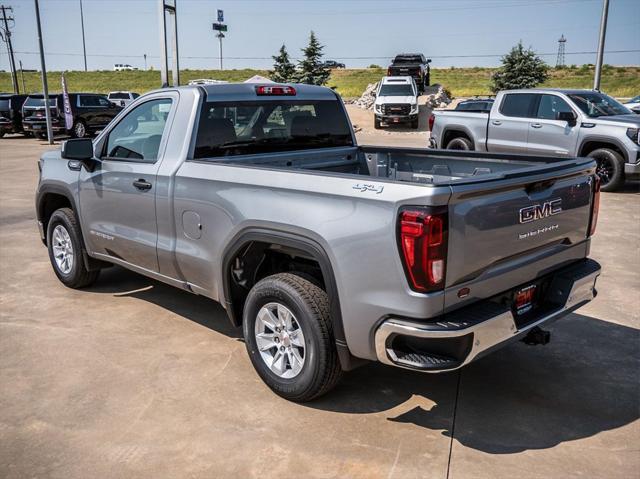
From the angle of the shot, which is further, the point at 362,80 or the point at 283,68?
the point at 362,80

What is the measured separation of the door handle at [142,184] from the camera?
467cm

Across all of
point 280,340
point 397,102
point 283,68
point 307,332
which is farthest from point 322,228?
point 283,68

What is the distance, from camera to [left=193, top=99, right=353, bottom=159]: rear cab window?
455 centimetres

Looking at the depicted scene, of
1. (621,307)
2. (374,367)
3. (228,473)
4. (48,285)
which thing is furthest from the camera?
(48,285)

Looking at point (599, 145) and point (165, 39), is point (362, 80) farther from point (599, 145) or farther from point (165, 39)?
point (599, 145)

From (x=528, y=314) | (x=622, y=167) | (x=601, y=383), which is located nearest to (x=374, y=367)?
(x=528, y=314)

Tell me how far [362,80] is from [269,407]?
6122 centimetres

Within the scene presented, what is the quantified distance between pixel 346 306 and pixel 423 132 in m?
26.6

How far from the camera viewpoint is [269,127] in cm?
493

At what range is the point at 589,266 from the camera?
13.4 ft

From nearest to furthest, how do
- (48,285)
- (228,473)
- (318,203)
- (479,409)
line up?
(228,473)
(318,203)
(479,409)
(48,285)

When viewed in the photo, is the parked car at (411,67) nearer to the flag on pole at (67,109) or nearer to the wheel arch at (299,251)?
the flag on pole at (67,109)

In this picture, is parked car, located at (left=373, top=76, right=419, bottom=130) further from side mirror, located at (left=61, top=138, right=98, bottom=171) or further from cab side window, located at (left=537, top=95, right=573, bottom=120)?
side mirror, located at (left=61, top=138, right=98, bottom=171)

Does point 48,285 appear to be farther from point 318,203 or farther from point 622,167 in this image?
point 622,167
